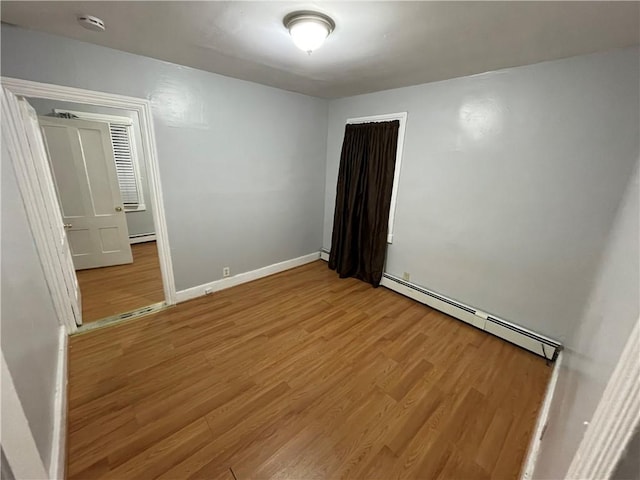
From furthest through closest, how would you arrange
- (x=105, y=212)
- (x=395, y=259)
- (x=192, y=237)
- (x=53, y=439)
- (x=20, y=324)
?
1. (x=105, y=212)
2. (x=395, y=259)
3. (x=192, y=237)
4. (x=53, y=439)
5. (x=20, y=324)

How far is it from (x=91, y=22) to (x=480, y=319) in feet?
12.5

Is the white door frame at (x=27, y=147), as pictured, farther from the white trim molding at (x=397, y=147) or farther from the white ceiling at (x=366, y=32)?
the white trim molding at (x=397, y=147)

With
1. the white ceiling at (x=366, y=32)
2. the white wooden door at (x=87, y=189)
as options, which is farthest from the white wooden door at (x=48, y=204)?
the white wooden door at (x=87, y=189)

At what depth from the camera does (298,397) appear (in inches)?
69.1

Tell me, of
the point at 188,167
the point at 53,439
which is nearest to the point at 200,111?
the point at 188,167

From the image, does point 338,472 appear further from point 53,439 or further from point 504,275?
point 504,275

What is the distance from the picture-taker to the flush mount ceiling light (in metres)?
1.45

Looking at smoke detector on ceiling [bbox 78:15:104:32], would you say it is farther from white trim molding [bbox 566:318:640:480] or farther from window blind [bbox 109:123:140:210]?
window blind [bbox 109:123:140:210]

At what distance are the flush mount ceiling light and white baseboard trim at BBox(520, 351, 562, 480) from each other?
8.65 feet

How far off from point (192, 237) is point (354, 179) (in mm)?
2071

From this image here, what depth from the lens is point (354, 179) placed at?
3.34 meters

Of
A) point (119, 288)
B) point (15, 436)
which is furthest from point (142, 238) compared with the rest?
point (15, 436)

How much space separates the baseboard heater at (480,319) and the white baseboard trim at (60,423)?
2986 millimetres

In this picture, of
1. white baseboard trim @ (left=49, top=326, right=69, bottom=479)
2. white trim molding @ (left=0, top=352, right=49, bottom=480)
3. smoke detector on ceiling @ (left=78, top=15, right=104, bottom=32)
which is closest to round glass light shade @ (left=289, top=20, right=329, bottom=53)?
smoke detector on ceiling @ (left=78, top=15, right=104, bottom=32)
